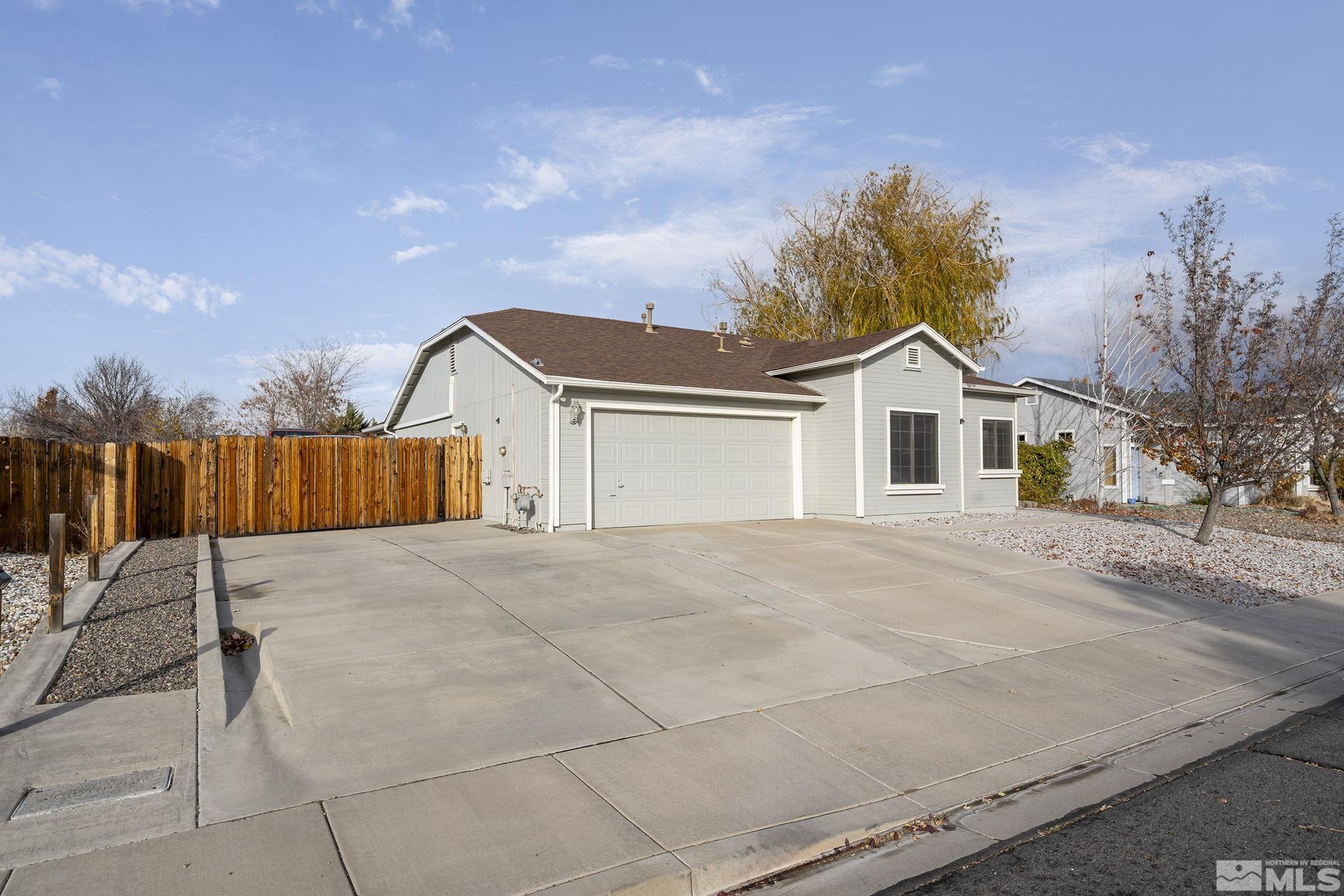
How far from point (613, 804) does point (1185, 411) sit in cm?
1448

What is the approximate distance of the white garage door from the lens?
48.7 feet

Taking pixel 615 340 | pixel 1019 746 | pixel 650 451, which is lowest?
pixel 1019 746

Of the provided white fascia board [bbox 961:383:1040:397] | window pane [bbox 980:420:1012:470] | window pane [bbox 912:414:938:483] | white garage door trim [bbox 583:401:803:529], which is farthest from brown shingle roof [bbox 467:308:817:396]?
window pane [bbox 980:420:1012:470]

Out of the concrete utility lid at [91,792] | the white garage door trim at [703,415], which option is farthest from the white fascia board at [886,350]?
the concrete utility lid at [91,792]

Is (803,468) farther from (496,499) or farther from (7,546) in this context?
(7,546)

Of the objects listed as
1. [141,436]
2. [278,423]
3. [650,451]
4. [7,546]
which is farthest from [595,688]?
[278,423]

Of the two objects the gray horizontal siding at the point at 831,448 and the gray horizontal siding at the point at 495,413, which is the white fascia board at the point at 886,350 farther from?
the gray horizontal siding at the point at 495,413

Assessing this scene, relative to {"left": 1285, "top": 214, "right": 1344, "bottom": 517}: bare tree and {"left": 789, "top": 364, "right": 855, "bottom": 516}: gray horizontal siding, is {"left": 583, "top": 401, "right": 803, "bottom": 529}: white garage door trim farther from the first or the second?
{"left": 1285, "top": 214, "right": 1344, "bottom": 517}: bare tree

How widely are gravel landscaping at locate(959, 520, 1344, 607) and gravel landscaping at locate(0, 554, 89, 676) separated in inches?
496

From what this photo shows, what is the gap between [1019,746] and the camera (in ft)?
18.0

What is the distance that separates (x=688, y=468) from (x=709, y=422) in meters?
1.06

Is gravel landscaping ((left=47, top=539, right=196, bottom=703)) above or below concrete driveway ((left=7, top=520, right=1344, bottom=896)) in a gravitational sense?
above

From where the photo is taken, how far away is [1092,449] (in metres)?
27.6

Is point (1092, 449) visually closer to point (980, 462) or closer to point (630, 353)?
point (980, 462)
